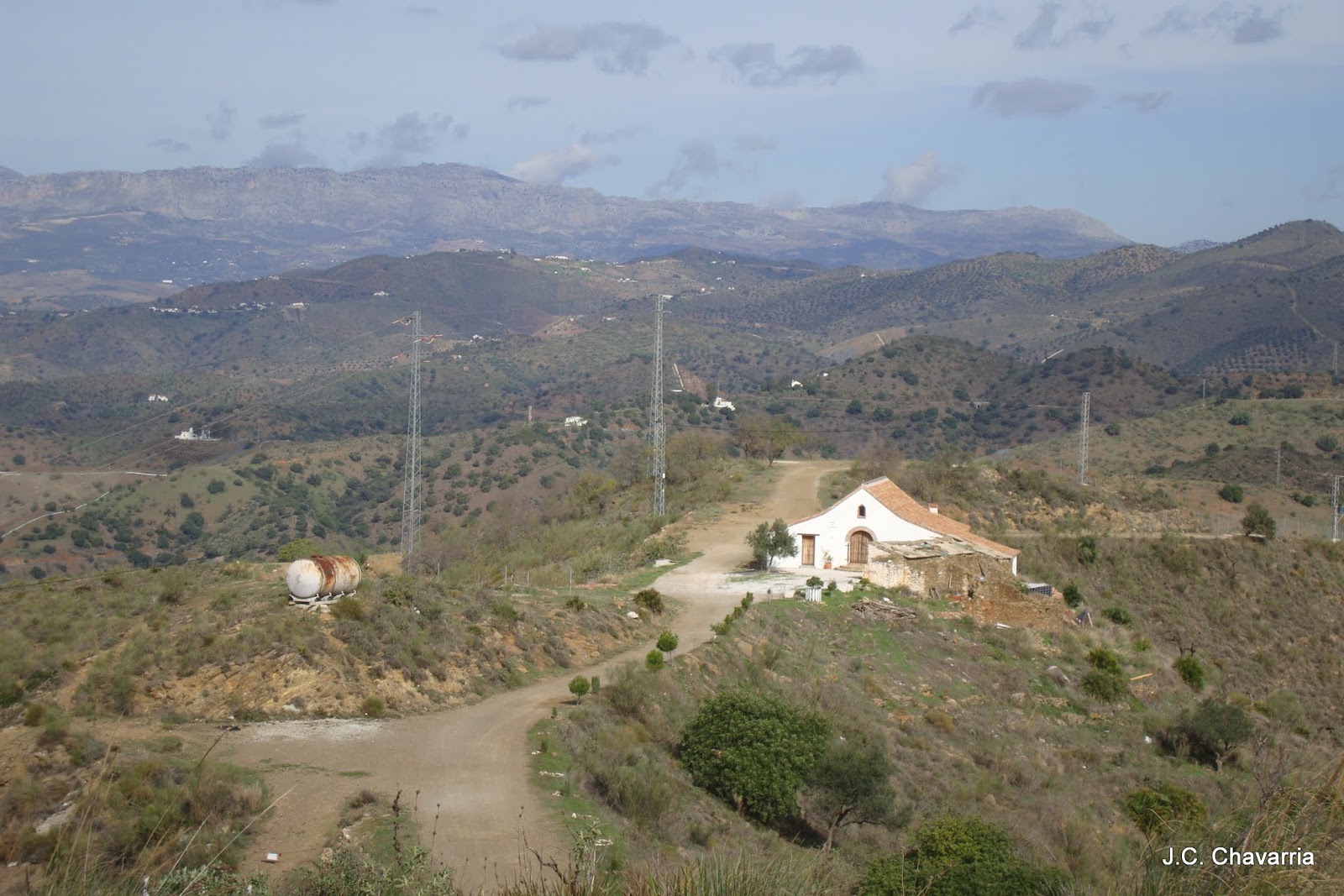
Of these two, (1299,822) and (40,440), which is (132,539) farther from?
(1299,822)

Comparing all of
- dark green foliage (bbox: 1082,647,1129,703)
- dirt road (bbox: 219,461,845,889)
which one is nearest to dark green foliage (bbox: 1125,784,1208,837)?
dark green foliage (bbox: 1082,647,1129,703)

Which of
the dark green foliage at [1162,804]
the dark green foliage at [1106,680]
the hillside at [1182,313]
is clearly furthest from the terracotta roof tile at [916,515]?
the hillside at [1182,313]

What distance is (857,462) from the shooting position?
55.8 m

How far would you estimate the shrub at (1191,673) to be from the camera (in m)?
32.4

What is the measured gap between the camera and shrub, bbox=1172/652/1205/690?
106ft

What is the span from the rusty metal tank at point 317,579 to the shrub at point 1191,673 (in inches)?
912

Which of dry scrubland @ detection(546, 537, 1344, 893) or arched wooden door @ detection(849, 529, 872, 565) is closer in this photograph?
dry scrubland @ detection(546, 537, 1344, 893)

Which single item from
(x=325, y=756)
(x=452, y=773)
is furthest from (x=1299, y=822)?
(x=325, y=756)

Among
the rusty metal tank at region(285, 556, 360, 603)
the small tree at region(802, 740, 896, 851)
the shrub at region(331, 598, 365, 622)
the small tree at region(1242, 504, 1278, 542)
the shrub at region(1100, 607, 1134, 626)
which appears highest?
the rusty metal tank at region(285, 556, 360, 603)

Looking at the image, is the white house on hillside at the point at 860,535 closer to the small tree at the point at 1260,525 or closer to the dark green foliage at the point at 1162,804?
the dark green foliage at the point at 1162,804

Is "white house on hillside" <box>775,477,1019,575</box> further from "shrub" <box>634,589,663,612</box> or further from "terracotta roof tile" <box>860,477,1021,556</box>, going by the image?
"shrub" <box>634,589,663,612</box>

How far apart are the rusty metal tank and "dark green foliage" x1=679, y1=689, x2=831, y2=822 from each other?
697 centimetres

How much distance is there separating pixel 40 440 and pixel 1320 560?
282 feet

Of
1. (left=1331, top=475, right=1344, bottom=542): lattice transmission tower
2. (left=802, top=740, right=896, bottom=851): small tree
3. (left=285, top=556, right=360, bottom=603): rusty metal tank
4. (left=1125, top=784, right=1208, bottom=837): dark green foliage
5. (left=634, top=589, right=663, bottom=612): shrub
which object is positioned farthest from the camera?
(left=1331, top=475, right=1344, bottom=542): lattice transmission tower
